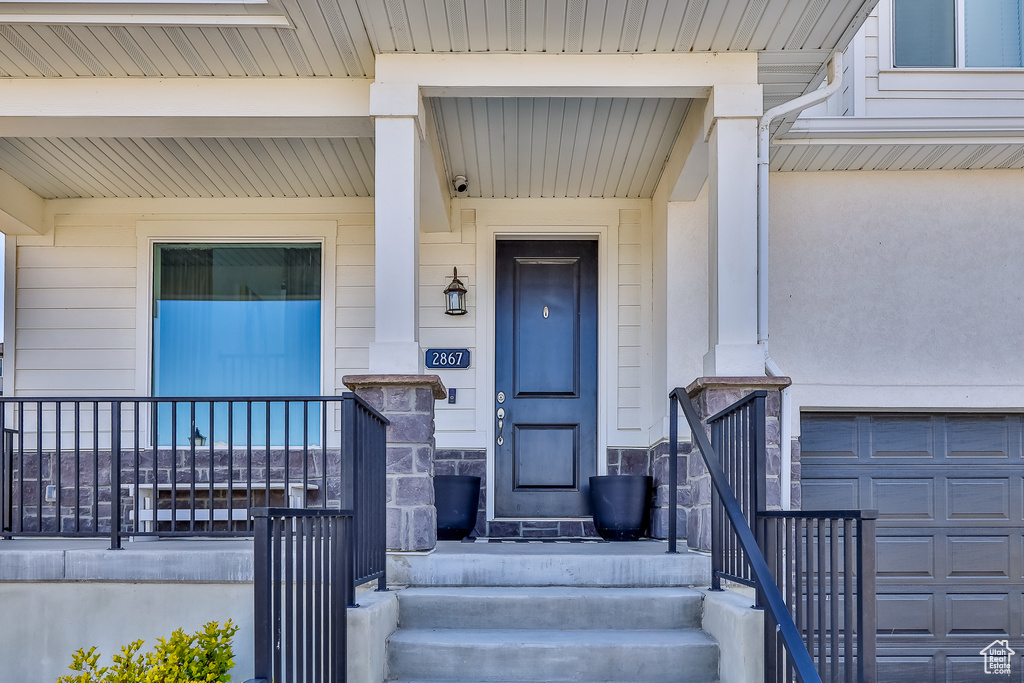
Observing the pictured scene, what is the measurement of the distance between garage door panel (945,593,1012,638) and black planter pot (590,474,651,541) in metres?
1.88

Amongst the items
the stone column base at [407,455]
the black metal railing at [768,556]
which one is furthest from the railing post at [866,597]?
the stone column base at [407,455]

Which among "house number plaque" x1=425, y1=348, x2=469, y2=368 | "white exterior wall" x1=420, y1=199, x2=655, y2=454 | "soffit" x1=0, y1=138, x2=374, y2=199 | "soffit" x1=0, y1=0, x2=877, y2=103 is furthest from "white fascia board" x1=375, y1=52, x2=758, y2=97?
"house number plaque" x1=425, y1=348, x2=469, y2=368

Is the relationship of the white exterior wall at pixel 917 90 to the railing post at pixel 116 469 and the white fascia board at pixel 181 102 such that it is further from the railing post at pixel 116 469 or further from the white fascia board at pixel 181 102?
the railing post at pixel 116 469

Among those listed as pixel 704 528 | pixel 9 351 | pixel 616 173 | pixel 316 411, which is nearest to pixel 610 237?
pixel 616 173

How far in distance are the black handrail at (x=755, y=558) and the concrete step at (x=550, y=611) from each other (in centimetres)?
51

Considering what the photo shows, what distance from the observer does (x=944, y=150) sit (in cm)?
560

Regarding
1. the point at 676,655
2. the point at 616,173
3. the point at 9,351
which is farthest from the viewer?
the point at 9,351

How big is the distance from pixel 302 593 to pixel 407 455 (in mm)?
1411

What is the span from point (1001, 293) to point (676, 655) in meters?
Result: 3.54

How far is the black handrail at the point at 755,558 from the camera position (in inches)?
104

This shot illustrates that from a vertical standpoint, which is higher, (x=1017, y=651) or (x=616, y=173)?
(x=616, y=173)

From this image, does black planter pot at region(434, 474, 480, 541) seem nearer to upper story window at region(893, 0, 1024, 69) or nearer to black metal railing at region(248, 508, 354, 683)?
black metal railing at region(248, 508, 354, 683)

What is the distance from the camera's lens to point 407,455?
421 centimetres

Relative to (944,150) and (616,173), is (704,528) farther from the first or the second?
(944,150)
